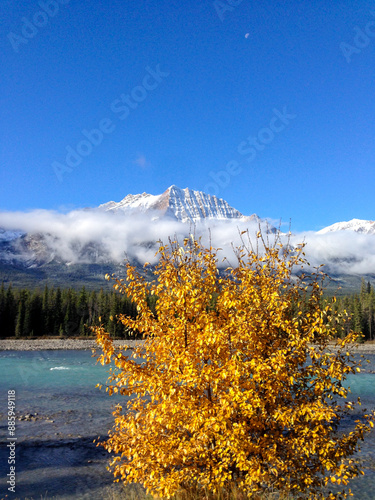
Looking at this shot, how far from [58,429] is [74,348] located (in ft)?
215

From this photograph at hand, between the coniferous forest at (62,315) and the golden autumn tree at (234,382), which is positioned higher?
the golden autumn tree at (234,382)

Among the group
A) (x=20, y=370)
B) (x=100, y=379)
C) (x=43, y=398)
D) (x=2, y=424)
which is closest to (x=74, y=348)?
(x=20, y=370)

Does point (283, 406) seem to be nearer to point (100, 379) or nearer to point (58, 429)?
point (58, 429)

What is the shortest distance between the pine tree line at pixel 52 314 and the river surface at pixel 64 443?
7093 cm

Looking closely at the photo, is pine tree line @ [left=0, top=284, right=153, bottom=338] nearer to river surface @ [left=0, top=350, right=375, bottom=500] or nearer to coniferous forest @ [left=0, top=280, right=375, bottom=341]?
coniferous forest @ [left=0, top=280, right=375, bottom=341]

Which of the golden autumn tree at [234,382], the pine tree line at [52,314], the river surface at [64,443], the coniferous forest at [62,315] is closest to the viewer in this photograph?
the golden autumn tree at [234,382]

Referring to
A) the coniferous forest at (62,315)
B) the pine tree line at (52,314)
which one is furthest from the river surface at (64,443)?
the pine tree line at (52,314)

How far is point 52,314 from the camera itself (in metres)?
114

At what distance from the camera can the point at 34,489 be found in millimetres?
15328

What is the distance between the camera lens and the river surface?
15.7m

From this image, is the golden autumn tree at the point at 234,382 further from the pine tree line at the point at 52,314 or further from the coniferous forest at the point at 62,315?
the pine tree line at the point at 52,314

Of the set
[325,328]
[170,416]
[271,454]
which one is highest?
[325,328]

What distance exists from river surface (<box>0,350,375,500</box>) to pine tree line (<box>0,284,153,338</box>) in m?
70.9

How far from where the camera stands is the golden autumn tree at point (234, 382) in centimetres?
704
